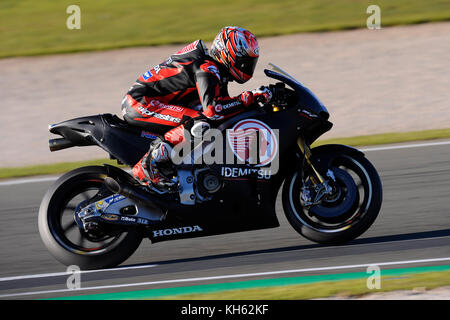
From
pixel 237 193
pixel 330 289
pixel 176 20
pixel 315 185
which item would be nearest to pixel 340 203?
pixel 315 185

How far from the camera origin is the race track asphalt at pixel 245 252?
241 inches

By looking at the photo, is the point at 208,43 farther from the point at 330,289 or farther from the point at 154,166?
the point at 330,289

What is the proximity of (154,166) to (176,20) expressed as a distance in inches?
392

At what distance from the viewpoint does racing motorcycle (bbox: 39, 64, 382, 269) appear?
6227 mm

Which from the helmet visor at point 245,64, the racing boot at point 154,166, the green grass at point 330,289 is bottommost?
the green grass at point 330,289

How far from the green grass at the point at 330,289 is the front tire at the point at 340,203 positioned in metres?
0.72

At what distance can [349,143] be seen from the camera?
9938mm

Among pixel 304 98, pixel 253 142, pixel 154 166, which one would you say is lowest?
pixel 154 166

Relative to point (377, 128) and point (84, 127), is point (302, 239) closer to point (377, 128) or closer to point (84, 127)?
point (84, 127)

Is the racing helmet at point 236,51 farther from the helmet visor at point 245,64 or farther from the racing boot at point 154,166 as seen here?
the racing boot at point 154,166

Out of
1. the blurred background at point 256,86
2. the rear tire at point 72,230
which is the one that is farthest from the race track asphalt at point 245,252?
the rear tire at point 72,230

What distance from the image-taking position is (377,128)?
10750 millimetres

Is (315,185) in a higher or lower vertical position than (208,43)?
lower

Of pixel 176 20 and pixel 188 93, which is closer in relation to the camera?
pixel 188 93
